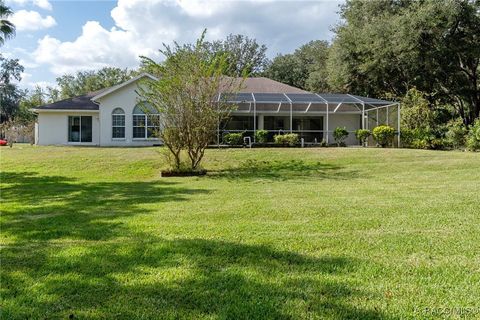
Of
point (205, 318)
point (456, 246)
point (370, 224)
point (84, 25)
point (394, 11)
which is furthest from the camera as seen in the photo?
point (394, 11)

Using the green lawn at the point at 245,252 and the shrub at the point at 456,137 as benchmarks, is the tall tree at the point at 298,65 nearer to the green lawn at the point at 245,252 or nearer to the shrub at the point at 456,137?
the shrub at the point at 456,137

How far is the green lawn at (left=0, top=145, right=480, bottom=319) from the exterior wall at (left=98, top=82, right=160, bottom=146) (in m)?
14.4

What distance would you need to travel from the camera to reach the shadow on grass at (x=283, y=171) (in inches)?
518

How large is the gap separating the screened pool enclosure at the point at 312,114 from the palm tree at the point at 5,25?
36.7 feet

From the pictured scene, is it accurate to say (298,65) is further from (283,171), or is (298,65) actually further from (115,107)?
(283,171)

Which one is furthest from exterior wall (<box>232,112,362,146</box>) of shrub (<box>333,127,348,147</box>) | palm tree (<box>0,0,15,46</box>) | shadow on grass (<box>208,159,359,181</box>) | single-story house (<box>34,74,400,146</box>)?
palm tree (<box>0,0,15,46</box>)

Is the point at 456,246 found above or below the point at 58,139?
below

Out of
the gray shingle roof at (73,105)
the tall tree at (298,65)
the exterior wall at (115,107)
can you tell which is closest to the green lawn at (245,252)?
the exterior wall at (115,107)

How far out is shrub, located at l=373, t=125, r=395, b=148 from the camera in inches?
830

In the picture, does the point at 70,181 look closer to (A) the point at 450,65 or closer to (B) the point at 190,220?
(B) the point at 190,220

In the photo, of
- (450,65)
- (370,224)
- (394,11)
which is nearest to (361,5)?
(394,11)

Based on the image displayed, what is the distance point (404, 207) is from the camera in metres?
7.01

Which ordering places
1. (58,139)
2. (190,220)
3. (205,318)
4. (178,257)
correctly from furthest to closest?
1. (58,139)
2. (190,220)
3. (178,257)
4. (205,318)

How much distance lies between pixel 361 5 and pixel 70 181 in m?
25.9
